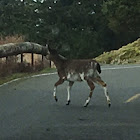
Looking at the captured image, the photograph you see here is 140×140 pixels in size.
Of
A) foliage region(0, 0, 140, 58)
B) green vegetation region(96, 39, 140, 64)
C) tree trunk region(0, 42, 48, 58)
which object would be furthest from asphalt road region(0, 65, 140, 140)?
foliage region(0, 0, 140, 58)

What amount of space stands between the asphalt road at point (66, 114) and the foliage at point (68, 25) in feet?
109

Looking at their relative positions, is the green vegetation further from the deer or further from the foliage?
the deer

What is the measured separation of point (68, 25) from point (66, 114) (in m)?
43.8

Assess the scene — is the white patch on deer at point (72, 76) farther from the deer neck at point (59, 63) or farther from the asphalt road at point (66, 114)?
the asphalt road at point (66, 114)

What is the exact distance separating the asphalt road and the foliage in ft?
109

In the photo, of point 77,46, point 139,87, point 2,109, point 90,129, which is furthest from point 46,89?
point 77,46

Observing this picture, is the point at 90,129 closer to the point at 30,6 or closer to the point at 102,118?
the point at 102,118

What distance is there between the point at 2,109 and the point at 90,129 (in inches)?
115

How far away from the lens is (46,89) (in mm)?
15422

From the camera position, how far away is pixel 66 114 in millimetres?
11008

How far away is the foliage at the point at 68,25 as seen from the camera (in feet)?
167

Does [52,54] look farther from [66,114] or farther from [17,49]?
[17,49]

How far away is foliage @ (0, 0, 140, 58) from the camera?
50.8 m

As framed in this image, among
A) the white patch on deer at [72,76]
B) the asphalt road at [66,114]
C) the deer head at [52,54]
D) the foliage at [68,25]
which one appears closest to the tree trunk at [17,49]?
the asphalt road at [66,114]
